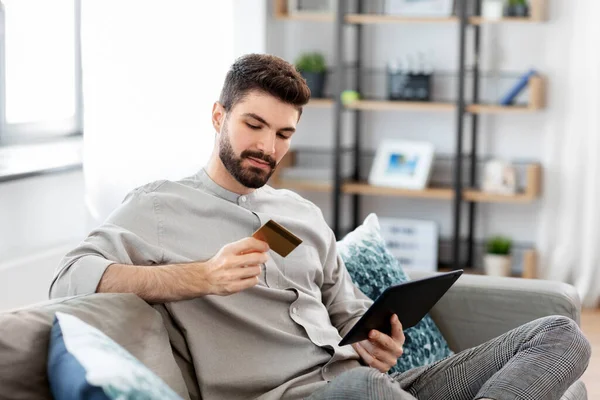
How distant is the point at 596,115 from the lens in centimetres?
450

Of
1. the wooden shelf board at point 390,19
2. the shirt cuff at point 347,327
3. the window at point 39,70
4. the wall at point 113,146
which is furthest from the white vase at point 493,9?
the shirt cuff at point 347,327

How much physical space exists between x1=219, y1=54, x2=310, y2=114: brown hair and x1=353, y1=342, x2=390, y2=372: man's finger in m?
0.55

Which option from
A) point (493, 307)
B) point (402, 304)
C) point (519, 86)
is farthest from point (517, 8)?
point (402, 304)

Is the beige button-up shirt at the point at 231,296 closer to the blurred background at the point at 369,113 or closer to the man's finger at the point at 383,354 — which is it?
the man's finger at the point at 383,354

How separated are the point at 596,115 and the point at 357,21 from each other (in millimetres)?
1234

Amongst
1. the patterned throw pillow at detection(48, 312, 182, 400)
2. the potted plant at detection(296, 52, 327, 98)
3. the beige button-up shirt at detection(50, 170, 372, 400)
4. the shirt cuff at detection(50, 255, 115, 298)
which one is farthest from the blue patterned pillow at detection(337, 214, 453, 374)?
the potted plant at detection(296, 52, 327, 98)

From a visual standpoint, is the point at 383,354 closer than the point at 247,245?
No

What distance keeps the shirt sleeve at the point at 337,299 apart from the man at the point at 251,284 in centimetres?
4

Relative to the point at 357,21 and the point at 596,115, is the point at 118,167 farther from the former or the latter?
the point at 596,115

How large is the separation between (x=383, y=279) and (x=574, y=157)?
2402 millimetres

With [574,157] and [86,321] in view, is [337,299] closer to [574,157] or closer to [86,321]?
[86,321]

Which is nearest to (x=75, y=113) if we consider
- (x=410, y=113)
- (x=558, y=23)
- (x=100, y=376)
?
(x=410, y=113)

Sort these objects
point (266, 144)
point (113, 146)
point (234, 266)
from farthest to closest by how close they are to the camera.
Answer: point (113, 146) < point (266, 144) < point (234, 266)

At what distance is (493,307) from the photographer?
8.36 ft
